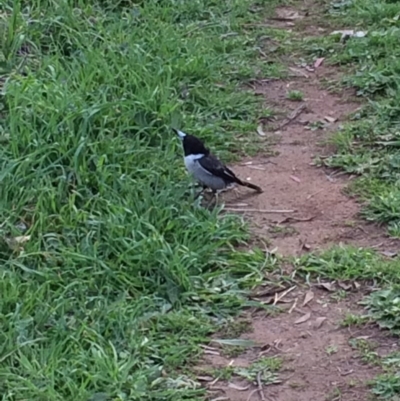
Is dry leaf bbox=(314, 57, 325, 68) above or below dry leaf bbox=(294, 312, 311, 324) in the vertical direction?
below

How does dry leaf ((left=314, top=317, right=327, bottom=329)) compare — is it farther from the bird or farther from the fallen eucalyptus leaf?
the bird

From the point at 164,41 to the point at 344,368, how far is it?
3.42 m

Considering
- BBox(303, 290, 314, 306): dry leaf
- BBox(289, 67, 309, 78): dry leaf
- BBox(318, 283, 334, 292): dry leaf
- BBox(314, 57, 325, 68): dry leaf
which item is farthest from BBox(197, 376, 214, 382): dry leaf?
BBox(314, 57, 325, 68): dry leaf

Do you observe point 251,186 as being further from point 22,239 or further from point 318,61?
point 318,61

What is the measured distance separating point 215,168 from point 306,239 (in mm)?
636

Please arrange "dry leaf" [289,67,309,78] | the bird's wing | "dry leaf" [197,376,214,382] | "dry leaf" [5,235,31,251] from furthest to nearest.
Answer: "dry leaf" [289,67,309,78] < the bird's wing < "dry leaf" [5,235,31,251] < "dry leaf" [197,376,214,382]

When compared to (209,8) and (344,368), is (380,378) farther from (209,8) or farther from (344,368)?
(209,8)

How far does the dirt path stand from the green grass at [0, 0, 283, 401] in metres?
0.18

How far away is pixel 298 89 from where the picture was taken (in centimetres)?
694

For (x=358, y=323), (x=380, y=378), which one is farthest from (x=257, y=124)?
(x=380, y=378)

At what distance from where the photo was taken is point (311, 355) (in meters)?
4.26

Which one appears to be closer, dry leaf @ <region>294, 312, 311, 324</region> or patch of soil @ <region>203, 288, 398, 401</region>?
patch of soil @ <region>203, 288, 398, 401</region>

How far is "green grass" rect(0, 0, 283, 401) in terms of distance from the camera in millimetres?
4117

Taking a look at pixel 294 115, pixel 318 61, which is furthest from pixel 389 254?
pixel 318 61
